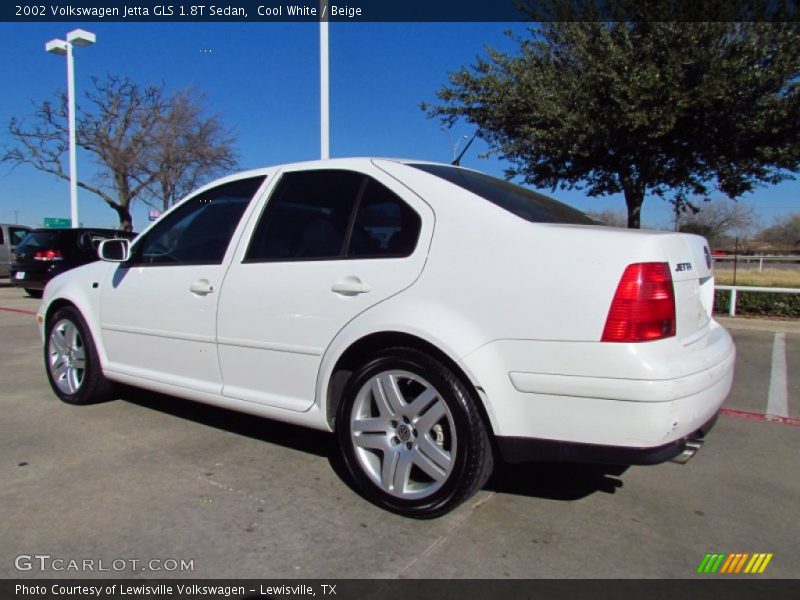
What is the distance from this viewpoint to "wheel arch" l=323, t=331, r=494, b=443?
2570 millimetres

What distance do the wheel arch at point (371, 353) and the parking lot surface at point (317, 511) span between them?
0.49 meters

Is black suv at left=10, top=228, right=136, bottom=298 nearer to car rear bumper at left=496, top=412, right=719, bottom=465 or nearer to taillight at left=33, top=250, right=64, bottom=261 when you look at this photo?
taillight at left=33, top=250, right=64, bottom=261

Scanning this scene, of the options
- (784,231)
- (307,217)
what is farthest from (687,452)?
(784,231)

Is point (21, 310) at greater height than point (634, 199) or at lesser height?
lesser

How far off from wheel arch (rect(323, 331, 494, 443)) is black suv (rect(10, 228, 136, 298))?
11911 mm

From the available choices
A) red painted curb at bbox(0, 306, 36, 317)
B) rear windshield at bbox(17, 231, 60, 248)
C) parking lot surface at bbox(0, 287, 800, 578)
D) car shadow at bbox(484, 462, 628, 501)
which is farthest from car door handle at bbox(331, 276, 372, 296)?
rear windshield at bbox(17, 231, 60, 248)

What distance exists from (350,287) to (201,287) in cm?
112

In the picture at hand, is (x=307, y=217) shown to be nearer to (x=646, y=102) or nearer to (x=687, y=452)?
(x=687, y=452)

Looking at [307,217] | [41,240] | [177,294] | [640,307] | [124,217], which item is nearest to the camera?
[640,307]

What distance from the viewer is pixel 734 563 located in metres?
2.48

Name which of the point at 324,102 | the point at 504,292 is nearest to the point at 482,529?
the point at 504,292
